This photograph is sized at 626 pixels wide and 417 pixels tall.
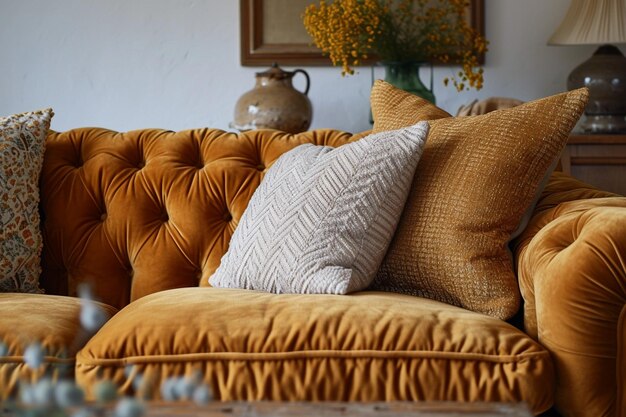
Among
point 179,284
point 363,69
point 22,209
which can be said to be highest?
point 363,69

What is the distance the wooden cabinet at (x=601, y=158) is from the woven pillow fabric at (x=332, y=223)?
1.30 m

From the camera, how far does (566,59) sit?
10.9 feet

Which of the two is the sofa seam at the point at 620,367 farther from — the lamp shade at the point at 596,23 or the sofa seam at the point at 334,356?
the lamp shade at the point at 596,23

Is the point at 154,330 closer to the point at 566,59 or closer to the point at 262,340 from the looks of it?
the point at 262,340

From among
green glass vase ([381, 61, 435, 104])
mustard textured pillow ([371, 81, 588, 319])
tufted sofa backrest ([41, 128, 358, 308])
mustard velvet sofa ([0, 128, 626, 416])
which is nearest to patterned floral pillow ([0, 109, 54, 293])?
tufted sofa backrest ([41, 128, 358, 308])

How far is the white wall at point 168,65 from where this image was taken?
3.33 m

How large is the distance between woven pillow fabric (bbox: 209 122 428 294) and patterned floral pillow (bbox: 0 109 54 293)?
46 cm

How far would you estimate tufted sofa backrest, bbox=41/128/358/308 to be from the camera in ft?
6.61

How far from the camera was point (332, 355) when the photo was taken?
4.66 ft

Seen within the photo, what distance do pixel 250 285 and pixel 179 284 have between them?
0.30m

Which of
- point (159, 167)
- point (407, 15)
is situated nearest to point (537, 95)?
point (407, 15)

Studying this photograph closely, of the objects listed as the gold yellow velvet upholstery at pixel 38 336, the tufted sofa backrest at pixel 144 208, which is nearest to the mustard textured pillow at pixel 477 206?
the tufted sofa backrest at pixel 144 208

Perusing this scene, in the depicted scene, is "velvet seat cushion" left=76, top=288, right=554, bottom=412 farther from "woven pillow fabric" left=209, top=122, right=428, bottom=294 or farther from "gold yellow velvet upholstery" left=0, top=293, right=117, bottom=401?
"woven pillow fabric" left=209, top=122, right=428, bottom=294

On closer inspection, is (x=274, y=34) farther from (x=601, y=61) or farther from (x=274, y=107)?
(x=601, y=61)
